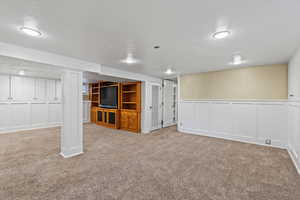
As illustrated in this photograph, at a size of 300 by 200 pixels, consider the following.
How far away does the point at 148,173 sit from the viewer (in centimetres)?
238

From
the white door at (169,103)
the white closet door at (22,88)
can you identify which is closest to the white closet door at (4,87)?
the white closet door at (22,88)

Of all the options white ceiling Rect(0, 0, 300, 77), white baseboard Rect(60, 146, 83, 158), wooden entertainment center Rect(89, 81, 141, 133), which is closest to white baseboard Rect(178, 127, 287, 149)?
wooden entertainment center Rect(89, 81, 141, 133)

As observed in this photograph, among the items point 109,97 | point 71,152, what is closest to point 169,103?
point 109,97

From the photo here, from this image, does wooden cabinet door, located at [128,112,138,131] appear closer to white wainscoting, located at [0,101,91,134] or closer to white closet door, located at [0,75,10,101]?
white wainscoting, located at [0,101,91,134]

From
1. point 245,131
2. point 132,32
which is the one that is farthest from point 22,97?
point 245,131

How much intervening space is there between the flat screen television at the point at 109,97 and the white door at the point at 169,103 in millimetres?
2185

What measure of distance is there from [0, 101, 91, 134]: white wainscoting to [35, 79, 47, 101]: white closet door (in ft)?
0.83

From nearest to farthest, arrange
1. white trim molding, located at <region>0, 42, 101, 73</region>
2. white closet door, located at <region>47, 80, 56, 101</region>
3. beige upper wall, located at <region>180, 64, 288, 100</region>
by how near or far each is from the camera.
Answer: white trim molding, located at <region>0, 42, 101, 73</region> → beige upper wall, located at <region>180, 64, 288, 100</region> → white closet door, located at <region>47, 80, 56, 101</region>

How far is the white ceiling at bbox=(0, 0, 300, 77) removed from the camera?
140cm

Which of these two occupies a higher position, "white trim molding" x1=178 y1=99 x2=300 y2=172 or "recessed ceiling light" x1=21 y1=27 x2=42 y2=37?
"recessed ceiling light" x1=21 y1=27 x2=42 y2=37

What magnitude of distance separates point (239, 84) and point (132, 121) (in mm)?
3923

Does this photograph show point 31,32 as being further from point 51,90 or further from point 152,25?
point 51,90

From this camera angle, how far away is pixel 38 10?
147 cm

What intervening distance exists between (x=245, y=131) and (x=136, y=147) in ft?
10.7
